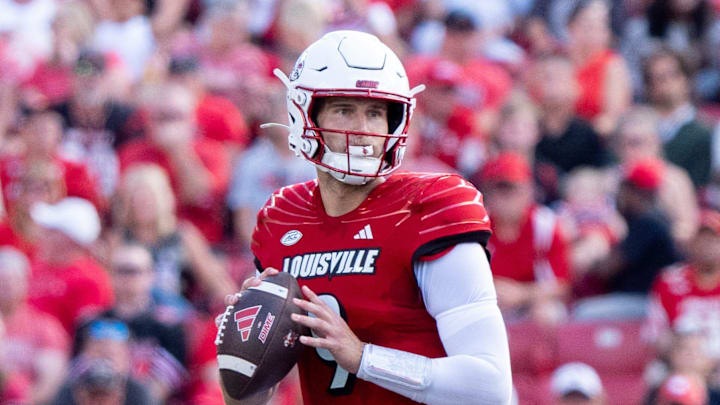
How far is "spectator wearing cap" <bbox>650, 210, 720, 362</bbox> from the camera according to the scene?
682 cm

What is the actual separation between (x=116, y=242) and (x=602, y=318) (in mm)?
2906

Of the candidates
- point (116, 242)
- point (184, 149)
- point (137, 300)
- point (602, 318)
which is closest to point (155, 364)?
point (137, 300)

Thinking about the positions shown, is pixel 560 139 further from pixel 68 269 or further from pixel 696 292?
pixel 68 269

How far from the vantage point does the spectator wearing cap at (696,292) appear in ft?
22.4

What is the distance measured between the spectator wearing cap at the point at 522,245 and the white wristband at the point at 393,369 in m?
3.92

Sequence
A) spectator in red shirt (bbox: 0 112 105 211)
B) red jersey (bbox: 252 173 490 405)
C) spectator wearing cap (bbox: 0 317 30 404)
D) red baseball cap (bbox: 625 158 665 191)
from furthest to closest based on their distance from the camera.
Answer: spectator in red shirt (bbox: 0 112 105 211) < red baseball cap (bbox: 625 158 665 191) < spectator wearing cap (bbox: 0 317 30 404) < red jersey (bbox: 252 173 490 405)

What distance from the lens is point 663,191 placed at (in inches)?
304

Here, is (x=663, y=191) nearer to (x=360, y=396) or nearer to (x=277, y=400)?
(x=277, y=400)

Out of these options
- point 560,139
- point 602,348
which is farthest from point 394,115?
point 560,139

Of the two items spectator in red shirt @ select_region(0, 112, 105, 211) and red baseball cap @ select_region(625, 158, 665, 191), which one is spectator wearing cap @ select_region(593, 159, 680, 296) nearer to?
red baseball cap @ select_region(625, 158, 665, 191)

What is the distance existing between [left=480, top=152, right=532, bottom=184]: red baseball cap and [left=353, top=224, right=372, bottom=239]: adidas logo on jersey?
13.2ft

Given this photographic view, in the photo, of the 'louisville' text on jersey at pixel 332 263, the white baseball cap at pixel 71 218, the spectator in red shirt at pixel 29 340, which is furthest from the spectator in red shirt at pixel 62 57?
the 'louisville' text on jersey at pixel 332 263

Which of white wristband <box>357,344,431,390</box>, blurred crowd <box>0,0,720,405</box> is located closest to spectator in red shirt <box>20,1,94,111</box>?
blurred crowd <box>0,0,720,405</box>

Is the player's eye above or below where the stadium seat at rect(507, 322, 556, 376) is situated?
above
